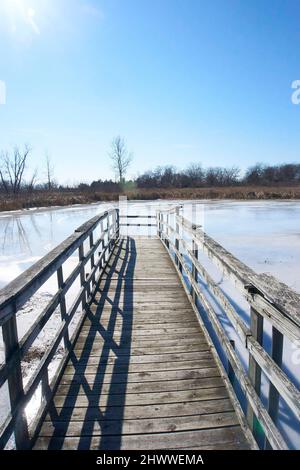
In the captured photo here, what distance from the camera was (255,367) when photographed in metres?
1.92

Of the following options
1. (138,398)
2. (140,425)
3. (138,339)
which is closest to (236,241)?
(138,339)

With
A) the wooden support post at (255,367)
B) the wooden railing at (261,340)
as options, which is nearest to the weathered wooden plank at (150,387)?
the wooden railing at (261,340)

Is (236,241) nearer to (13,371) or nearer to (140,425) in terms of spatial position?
(140,425)

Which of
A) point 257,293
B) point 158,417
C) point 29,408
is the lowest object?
point 29,408

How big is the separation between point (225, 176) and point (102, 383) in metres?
76.6

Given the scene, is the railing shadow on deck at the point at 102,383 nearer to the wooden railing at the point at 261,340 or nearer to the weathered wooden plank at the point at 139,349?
the weathered wooden plank at the point at 139,349

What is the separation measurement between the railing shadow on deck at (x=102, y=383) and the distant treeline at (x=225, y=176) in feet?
191

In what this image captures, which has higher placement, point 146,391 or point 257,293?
point 257,293

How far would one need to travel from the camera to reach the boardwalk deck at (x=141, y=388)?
209 centimetres

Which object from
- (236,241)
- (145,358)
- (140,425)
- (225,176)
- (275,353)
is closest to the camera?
(275,353)
